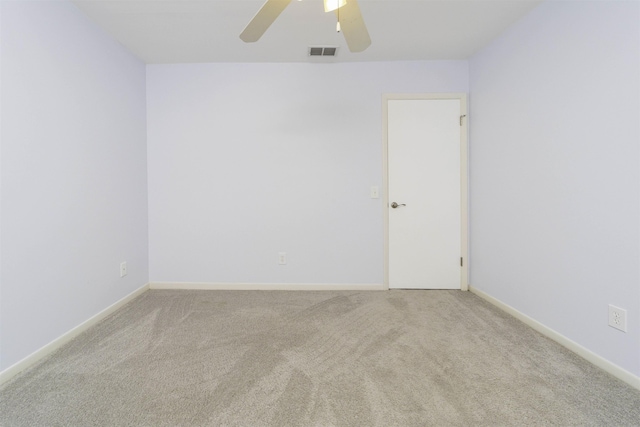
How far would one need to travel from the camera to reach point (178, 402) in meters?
1.46

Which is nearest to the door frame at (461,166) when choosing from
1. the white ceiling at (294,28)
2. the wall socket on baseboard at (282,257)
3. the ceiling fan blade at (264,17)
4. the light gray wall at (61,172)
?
the white ceiling at (294,28)

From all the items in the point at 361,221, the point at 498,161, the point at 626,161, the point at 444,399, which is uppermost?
the point at 498,161

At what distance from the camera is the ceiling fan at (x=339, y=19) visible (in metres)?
1.25

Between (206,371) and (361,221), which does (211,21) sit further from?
(206,371)

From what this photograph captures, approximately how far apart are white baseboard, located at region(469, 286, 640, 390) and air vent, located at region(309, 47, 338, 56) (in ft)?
9.00

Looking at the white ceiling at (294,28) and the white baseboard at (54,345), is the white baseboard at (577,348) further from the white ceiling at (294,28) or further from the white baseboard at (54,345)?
the white baseboard at (54,345)

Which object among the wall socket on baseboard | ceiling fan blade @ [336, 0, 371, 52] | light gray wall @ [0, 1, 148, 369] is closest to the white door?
the wall socket on baseboard

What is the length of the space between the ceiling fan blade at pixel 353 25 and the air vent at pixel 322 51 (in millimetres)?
1442

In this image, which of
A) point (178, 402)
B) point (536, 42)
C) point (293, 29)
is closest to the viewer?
point (178, 402)

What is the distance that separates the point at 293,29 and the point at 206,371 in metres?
2.56

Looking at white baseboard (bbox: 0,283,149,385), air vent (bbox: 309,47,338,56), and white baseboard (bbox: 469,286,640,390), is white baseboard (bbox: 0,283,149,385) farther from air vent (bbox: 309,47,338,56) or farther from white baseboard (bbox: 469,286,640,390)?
white baseboard (bbox: 469,286,640,390)

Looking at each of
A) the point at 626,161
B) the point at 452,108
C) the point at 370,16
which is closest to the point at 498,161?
the point at 452,108

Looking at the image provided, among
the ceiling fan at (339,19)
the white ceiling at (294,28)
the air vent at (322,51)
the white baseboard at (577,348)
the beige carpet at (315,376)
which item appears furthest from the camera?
the air vent at (322,51)

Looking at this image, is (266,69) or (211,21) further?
(266,69)
